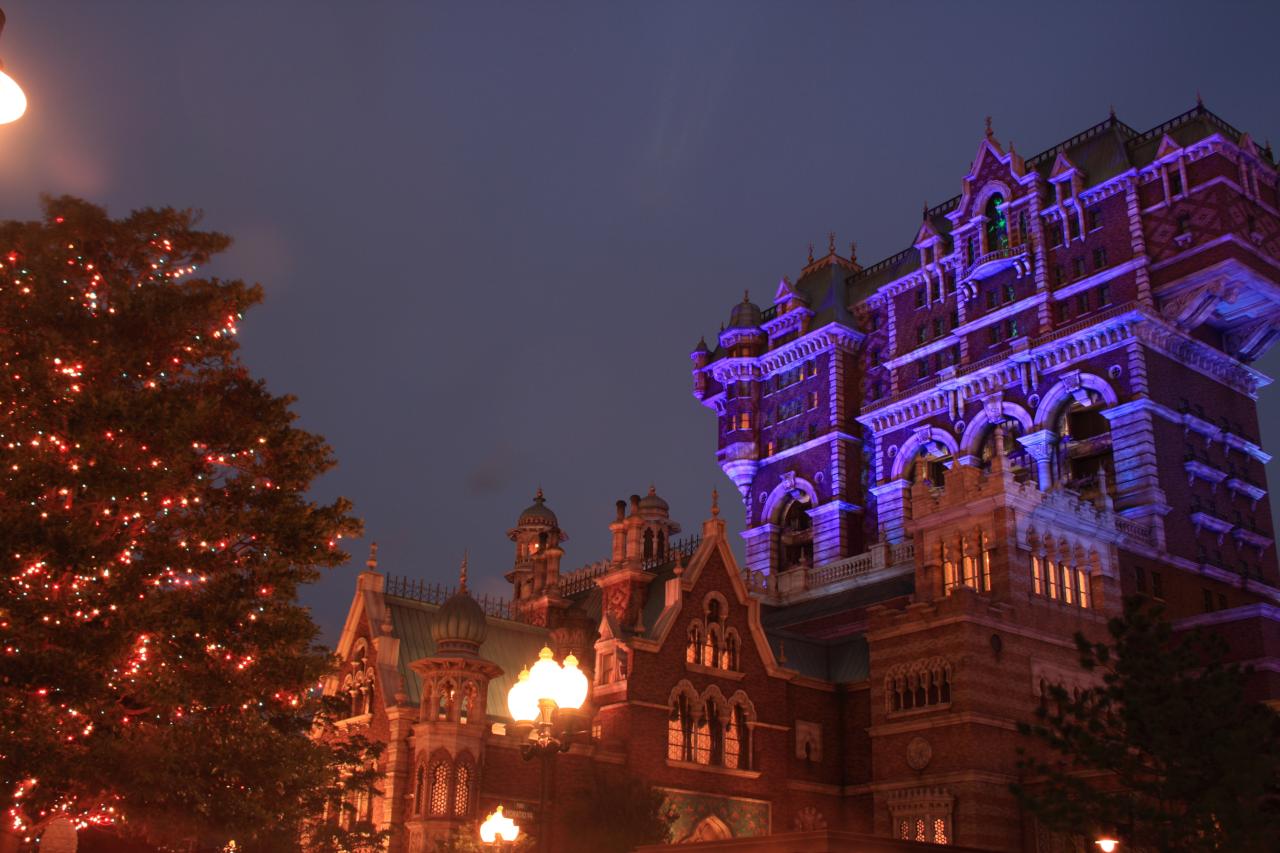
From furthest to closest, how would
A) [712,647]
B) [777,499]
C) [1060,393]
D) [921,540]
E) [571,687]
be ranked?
[777,499]
[1060,393]
[921,540]
[712,647]
[571,687]

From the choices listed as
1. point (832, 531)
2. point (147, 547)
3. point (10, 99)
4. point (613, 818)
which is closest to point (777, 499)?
point (832, 531)

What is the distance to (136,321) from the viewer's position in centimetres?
2645

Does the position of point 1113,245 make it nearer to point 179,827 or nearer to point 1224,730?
point 1224,730

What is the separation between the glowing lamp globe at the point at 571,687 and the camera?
729 inches

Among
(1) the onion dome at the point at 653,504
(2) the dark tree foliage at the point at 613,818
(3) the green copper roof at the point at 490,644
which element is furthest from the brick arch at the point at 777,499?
(2) the dark tree foliage at the point at 613,818

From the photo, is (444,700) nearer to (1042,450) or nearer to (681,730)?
(681,730)

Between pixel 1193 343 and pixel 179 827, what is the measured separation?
56957mm

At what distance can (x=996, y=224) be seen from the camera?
74938 millimetres

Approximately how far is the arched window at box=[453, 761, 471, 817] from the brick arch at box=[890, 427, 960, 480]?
4053 cm

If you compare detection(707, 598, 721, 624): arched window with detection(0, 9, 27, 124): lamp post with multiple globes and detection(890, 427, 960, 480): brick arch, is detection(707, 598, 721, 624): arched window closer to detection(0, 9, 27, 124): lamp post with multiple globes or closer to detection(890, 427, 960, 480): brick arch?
detection(890, 427, 960, 480): brick arch

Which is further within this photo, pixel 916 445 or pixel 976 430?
pixel 916 445

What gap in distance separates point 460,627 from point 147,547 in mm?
18447

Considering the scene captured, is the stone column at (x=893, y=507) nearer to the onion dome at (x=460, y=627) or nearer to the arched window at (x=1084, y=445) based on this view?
the arched window at (x=1084, y=445)

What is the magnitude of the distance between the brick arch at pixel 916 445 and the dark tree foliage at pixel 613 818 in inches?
1533
